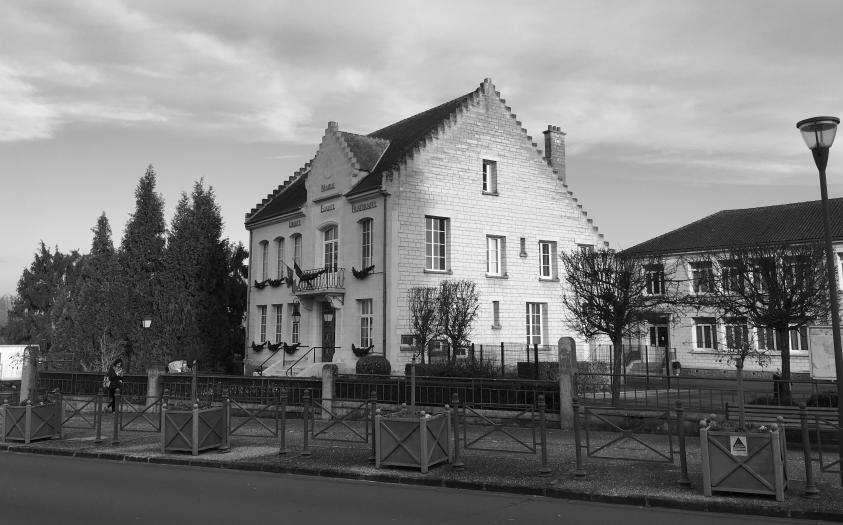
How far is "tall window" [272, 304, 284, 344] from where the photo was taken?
35938 mm

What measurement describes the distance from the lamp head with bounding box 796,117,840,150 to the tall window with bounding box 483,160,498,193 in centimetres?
2193

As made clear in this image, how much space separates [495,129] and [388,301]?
10393 mm

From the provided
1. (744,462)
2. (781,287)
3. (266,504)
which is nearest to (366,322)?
(781,287)

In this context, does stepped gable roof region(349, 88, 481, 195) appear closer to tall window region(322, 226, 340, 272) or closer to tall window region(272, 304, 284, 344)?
tall window region(322, 226, 340, 272)

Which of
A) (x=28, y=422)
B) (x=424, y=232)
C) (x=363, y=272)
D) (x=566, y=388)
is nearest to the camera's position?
(x=28, y=422)

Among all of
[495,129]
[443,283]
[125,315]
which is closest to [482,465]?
[443,283]

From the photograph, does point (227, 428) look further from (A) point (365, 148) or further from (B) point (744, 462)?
(A) point (365, 148)

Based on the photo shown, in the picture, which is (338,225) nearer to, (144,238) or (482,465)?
(144,238)

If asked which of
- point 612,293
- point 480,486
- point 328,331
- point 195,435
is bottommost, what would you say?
point 480,486

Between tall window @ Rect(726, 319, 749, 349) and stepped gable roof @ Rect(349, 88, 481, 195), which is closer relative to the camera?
tall window @ Rect(726, 319, 749, 349)

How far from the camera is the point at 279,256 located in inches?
1469

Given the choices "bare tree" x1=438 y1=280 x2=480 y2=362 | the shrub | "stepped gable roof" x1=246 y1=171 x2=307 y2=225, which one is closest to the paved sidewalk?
the shrub

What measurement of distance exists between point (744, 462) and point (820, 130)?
5.33 m

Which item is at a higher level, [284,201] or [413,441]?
[284,201]
